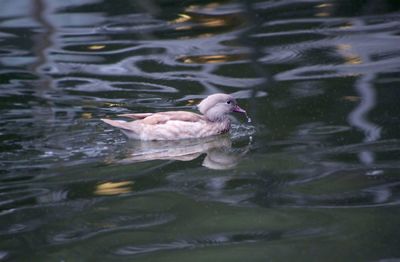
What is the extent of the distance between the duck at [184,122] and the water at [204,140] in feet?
0.43

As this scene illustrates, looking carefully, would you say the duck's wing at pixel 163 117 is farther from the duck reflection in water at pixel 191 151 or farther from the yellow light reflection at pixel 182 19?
the yellow light reflection at pixel 182 19

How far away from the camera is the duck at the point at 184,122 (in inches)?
351

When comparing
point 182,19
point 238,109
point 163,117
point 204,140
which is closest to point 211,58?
point 182,19

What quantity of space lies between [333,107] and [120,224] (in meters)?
3.51

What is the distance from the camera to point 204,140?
912 centimetres

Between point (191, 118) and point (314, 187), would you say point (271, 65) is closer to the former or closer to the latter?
point (191, 118)

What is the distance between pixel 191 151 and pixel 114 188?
1.46m

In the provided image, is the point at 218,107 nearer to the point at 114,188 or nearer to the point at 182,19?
the point at 114,188

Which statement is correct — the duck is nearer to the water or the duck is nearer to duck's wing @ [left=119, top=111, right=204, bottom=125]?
duck's wing @ [left=119, top=111, right=204, bottom=125]

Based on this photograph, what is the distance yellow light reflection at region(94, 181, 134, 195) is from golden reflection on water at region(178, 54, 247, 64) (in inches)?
163

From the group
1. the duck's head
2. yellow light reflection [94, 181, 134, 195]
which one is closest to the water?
yellow light reflection [94, 181, 134, 195]

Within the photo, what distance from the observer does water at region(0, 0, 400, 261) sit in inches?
245

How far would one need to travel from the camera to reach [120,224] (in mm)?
6516

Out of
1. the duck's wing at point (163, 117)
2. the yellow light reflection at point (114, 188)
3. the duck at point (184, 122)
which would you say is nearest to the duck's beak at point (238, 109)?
the duck at point (184, 122)
